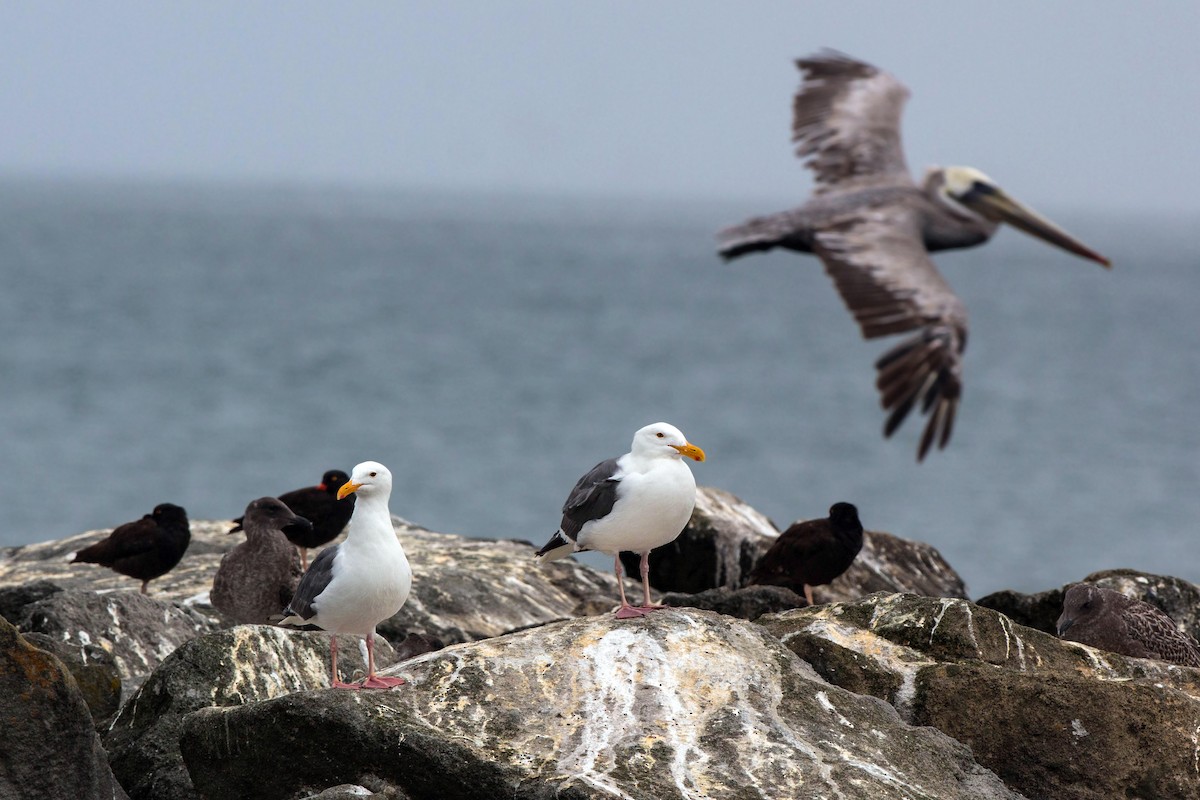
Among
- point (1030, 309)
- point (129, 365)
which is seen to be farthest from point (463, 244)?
point (129, 365)

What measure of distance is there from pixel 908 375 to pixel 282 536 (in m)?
4.96

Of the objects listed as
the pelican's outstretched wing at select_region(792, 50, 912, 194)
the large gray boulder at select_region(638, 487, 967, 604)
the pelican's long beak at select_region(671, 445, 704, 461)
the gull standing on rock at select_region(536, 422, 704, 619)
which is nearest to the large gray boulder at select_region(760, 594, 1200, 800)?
the gull standing on rock at select_region(536, 422, 704, 619)

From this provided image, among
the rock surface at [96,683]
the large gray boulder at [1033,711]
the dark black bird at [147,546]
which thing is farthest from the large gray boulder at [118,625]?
the large gray boulder at [1033,711]

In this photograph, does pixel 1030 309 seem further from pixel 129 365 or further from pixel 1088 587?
pixel 1088 587

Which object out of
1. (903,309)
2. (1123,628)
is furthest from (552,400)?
(1123,628)

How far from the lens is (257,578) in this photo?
10.9 m

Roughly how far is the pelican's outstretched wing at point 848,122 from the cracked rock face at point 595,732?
31.8 feet

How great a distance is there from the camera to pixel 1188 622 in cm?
1107

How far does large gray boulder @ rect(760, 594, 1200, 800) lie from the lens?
772cm

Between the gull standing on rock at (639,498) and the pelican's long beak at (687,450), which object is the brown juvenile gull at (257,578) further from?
the pelican's long beak at (687,450)

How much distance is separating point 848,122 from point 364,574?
1082 centimetres

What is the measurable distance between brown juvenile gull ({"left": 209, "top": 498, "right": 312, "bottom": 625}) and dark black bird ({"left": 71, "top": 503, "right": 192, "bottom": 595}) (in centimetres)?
85

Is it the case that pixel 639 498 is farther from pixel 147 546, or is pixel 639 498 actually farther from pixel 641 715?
pixel 147 546

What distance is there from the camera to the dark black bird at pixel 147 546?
1193cm
